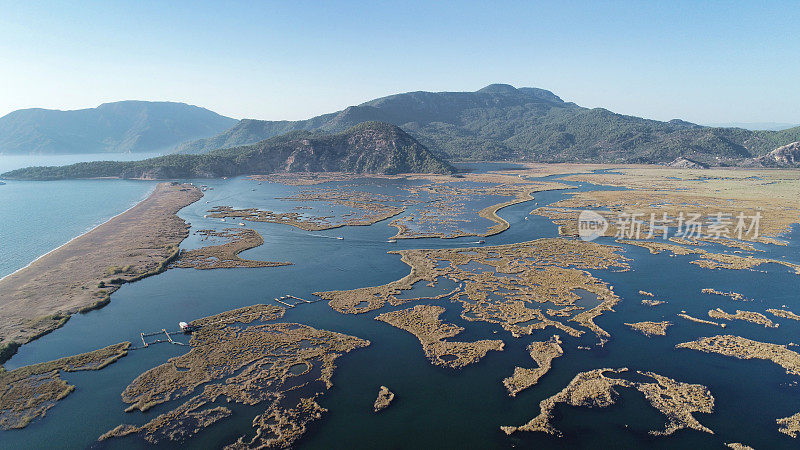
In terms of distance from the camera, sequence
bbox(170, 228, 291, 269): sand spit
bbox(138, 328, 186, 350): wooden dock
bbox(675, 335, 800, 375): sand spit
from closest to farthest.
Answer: bbox(675, 335, 800, 375): sand spit, bbox(138, 328, 186, 350): wooden dock, bbox(170, 228, 291, 269): sand spit

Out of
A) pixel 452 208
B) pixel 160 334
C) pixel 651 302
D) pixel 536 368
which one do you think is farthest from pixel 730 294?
pixel 160 334

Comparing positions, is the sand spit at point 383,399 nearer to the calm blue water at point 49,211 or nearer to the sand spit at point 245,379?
the sand spit at point 245,379

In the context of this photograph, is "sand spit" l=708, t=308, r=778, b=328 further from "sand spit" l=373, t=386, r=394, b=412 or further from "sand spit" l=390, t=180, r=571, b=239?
"sand spit" l=390, t=180, r=571, b=239

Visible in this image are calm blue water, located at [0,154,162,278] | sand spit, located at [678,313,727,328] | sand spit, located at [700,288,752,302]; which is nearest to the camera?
sand spit, located at [678,313,727,328]

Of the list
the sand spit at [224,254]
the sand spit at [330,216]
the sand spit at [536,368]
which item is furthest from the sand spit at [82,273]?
the sand spit at [536,368]

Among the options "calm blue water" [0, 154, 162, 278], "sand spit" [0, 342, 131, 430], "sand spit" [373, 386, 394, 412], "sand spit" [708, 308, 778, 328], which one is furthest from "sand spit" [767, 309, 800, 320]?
"calm blue water" [0, 154, 162, 278]

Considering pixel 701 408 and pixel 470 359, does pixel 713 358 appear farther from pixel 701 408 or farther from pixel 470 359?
pixel 470 359

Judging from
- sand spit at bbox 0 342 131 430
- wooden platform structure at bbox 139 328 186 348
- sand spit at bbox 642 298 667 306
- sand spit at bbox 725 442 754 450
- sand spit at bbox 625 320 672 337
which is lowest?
sand spit at bbox 725 442 754 450
